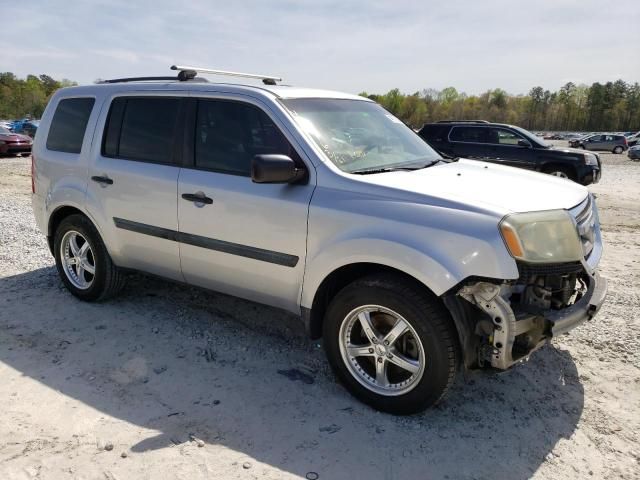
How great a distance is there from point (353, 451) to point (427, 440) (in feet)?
1.42

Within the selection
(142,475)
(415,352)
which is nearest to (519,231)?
(415,352)

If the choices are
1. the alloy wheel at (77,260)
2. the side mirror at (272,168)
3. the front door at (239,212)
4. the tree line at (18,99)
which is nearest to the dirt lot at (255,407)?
the alloy wheel at (77,260)

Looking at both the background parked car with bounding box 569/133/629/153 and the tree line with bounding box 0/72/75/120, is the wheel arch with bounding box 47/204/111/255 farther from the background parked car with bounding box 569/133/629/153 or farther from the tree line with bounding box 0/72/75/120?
the tree line with bounding box 0/72/75/120

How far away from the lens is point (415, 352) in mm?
3043

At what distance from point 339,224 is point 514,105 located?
14273 cm

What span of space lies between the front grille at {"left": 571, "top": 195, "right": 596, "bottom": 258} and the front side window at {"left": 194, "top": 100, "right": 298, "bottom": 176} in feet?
5.85

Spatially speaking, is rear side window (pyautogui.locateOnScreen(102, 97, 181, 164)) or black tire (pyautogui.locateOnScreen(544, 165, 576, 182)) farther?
black tire (pyautogui.locateOnScreen(544, 165, 576, 182))

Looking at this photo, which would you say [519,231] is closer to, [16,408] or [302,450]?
[302,450]

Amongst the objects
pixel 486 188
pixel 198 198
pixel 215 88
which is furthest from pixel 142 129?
pixel 486 188

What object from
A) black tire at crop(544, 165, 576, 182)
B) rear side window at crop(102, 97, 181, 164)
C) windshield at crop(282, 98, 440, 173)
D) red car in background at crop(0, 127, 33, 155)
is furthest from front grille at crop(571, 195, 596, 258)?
red car in background at crop(0, 127, 33, 155)

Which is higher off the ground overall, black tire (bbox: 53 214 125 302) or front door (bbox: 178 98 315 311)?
front door (bbox: 178 98 315 311)

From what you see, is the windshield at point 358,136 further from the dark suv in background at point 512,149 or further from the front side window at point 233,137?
the dark suv in background at point 512,149

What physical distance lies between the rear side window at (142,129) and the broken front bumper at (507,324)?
8.15 feet

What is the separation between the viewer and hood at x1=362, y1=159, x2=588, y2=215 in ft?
9.33
